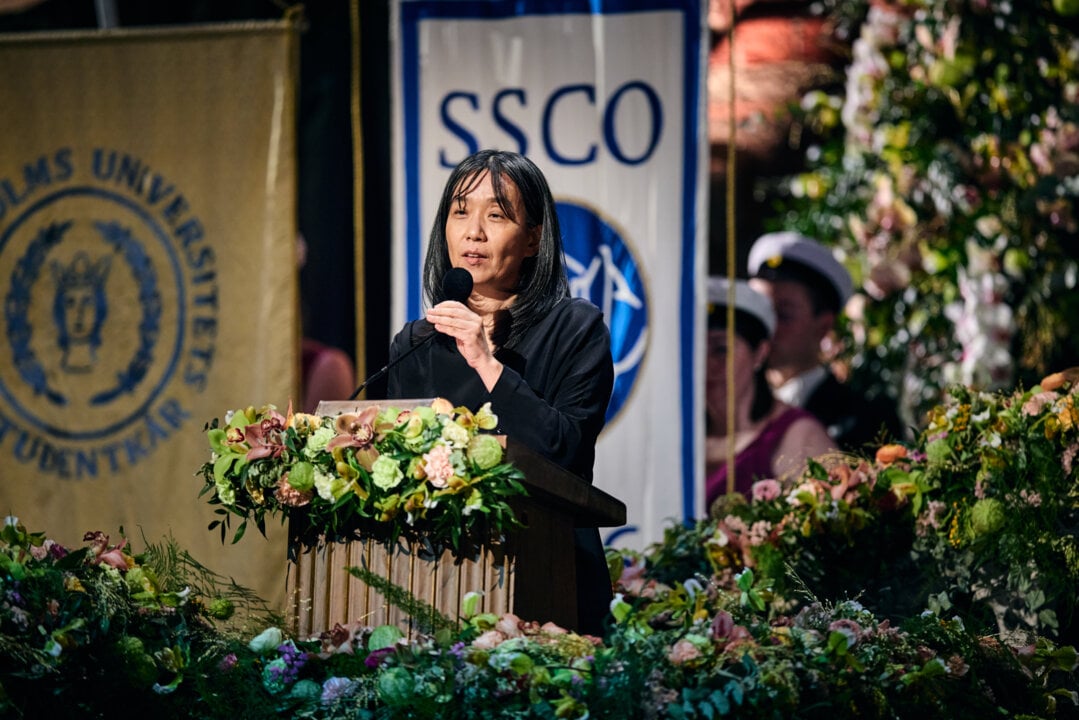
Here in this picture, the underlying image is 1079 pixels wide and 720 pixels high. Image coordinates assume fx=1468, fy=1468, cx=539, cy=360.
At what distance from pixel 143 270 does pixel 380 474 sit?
3302 mm

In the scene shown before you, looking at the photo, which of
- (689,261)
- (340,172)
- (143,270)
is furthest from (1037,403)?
(340,172)

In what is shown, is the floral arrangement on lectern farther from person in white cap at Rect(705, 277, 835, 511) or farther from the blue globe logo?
person in white cap at Rect(705, 277, 835, 511)

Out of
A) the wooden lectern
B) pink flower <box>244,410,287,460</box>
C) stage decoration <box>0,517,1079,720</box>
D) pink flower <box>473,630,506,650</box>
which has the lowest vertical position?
A: stage decoration <box>0,517,1079,720</box>

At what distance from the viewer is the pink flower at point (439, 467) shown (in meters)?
2.14

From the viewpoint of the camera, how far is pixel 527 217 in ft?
8.54

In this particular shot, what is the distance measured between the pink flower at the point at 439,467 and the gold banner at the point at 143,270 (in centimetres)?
301

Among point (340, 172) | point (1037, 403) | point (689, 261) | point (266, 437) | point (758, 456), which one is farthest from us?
point (340, 172)

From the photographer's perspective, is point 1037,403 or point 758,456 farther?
point 758,456

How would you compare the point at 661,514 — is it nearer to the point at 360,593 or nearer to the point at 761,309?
the point at 761,309

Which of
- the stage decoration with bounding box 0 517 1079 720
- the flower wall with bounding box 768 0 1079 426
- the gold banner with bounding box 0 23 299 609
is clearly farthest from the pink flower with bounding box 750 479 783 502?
the gold banner with bounding box 0 23 299 609

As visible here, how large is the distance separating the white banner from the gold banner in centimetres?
62

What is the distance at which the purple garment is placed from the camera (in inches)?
201

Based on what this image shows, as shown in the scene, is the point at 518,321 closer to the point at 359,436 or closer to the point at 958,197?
the point at 359,436

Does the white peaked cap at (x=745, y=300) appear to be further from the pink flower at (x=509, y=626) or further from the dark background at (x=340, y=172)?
the pink flower at (x=509, y=626)
